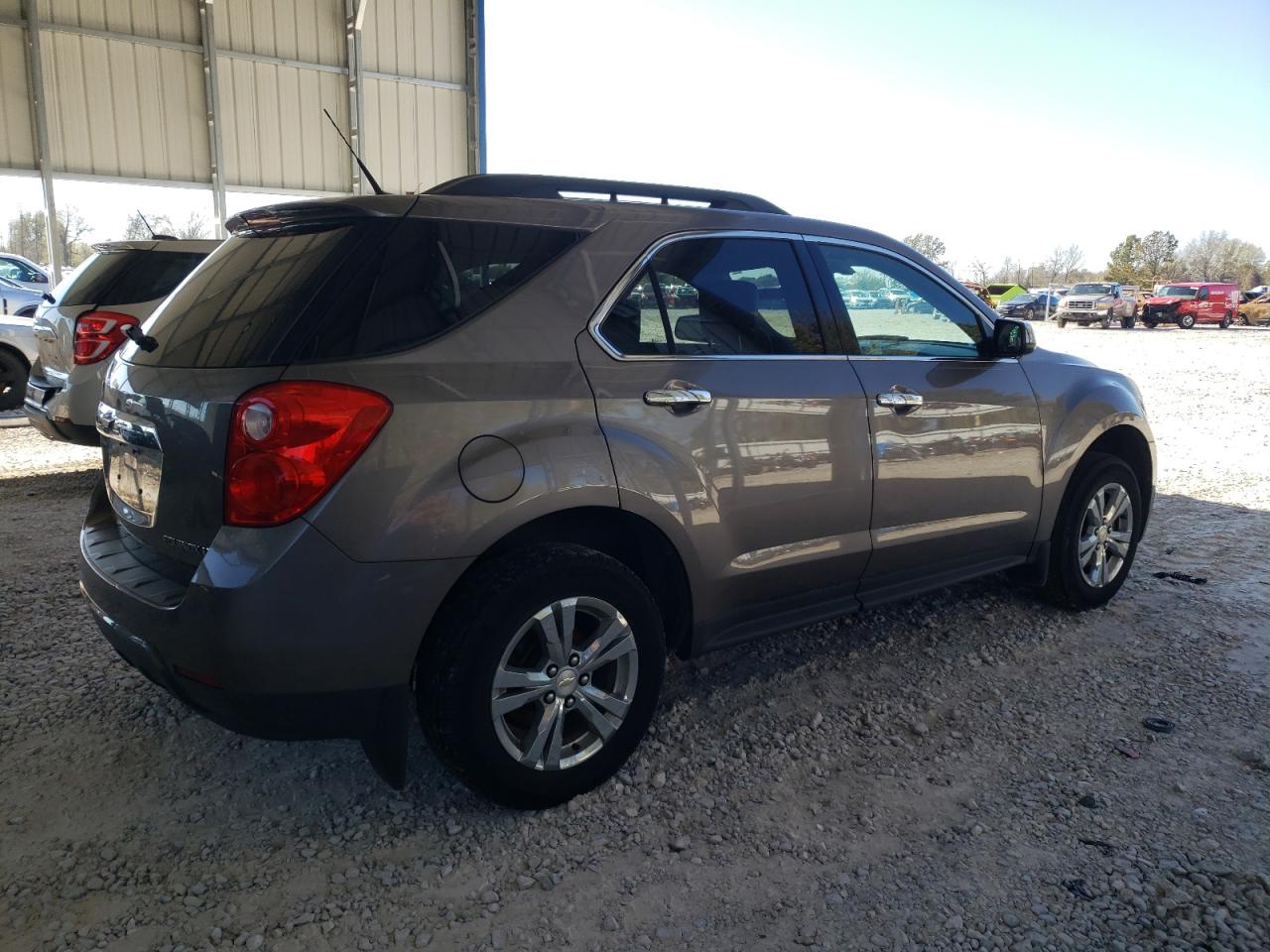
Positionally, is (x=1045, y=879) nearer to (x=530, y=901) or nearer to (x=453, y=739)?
(x=530, y=901)

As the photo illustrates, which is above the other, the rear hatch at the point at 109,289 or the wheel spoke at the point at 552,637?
the rear hatch at the point at 109,289

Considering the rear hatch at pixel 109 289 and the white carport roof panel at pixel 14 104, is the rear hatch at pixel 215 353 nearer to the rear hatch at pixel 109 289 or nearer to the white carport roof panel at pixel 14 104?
the rear hatch at pixel 109 289

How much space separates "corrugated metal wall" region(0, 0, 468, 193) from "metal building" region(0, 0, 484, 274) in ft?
0.07

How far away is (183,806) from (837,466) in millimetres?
2335

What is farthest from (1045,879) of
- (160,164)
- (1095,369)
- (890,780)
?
(160,164)

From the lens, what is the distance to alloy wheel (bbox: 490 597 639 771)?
2.59 m

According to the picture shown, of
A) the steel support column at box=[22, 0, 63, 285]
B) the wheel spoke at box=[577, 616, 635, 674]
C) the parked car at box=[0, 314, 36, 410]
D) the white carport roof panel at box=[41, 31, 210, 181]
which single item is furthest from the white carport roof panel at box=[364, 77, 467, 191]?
the wheel spoke at box=[577, 616, 635, 674]

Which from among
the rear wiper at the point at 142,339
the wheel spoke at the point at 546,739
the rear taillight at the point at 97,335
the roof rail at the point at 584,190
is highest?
the roof rail at the point at 584,190

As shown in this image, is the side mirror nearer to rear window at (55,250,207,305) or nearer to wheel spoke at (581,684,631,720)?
wheel spoke at (581,684,631,720)

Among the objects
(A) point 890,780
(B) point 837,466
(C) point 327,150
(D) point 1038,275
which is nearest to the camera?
(A) point 890,780

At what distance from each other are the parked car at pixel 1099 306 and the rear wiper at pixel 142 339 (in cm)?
3883

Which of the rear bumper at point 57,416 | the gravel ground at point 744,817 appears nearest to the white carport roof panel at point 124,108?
the rear bumper at point 57,416

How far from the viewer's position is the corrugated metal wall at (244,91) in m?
17.1

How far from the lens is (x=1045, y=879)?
2471 mm
